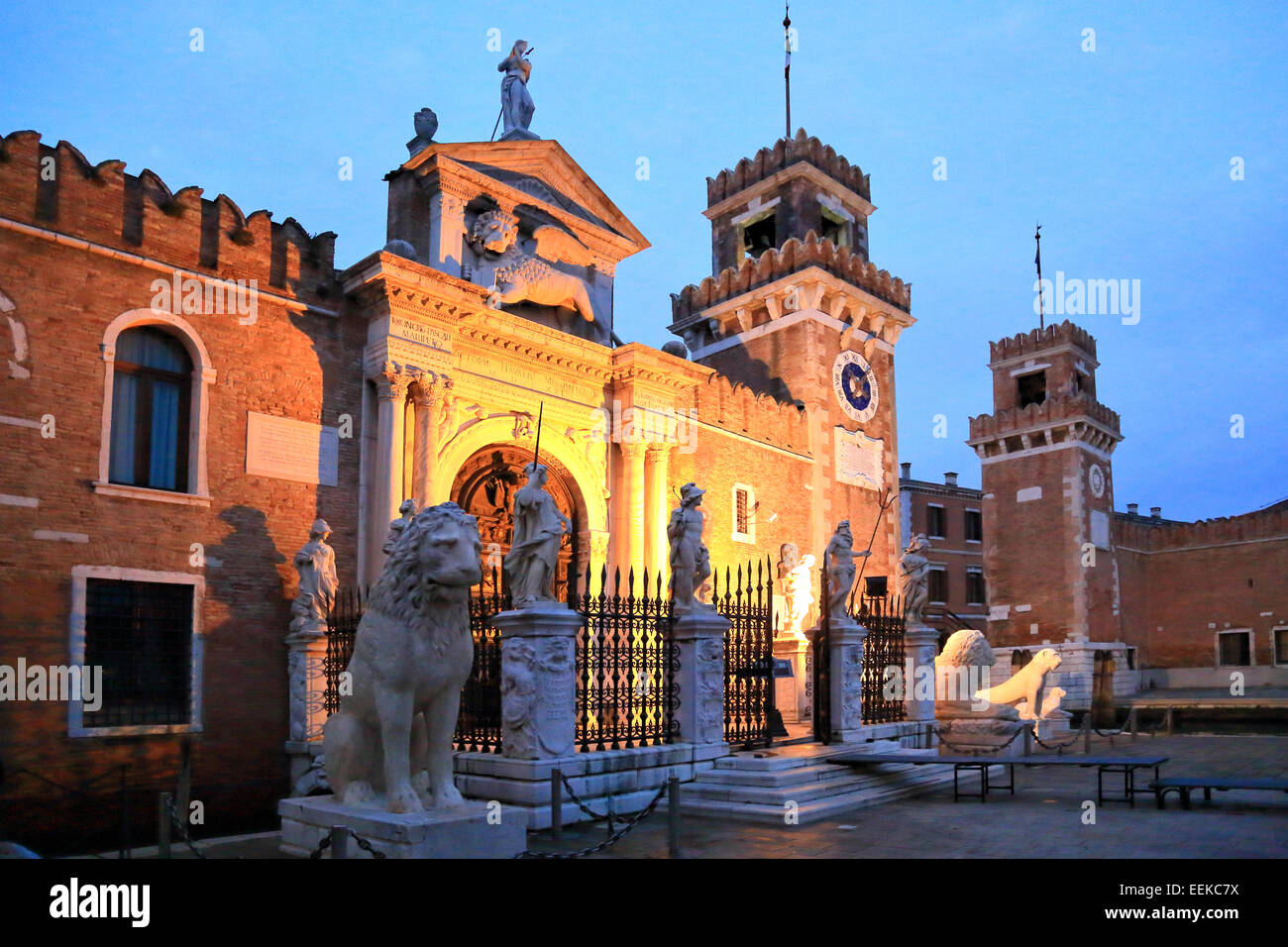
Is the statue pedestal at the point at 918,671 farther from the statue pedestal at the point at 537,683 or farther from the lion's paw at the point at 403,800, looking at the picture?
the lion's paw at the point at 403,800

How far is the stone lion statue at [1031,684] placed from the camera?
16.7 m

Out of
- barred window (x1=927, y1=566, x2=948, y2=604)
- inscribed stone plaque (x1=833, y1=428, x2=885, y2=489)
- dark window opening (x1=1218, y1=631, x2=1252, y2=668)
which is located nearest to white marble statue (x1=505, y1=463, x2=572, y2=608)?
inscribed stone plaque (x1=833, y1=428, x2=885, y2=489)

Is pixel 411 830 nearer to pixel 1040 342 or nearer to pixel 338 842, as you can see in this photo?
pixel 338 842

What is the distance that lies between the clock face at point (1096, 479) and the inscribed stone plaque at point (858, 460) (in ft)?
47.9

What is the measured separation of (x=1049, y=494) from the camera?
1372 inches

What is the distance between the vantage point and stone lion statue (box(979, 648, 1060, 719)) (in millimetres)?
16734

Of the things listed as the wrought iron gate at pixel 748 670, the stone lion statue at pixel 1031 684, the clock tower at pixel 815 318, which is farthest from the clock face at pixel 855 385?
the wrought iron gate at pixel 748 670

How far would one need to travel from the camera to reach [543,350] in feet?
53.7

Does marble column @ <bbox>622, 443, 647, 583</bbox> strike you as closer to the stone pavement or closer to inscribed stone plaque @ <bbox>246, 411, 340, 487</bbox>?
inscribed stone plaque @ <bbox>246, 411, 340, 487</bbox>

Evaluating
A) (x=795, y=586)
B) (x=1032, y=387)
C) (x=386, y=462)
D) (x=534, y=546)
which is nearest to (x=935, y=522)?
(x=1032, y=387)

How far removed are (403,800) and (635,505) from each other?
11.4 meters

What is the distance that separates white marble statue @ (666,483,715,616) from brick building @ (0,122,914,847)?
2.59 m

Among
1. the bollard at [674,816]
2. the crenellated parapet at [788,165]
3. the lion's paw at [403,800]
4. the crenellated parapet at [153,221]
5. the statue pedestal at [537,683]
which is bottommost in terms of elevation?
the bollard at [674,816]

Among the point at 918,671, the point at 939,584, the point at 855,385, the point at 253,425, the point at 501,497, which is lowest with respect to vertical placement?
the point at 918,671
